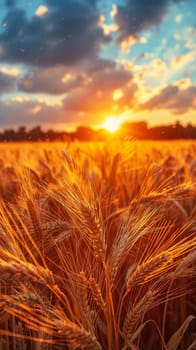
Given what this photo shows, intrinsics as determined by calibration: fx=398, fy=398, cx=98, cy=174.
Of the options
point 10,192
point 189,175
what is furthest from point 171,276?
point 10,192

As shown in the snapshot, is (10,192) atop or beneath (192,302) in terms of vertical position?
atop

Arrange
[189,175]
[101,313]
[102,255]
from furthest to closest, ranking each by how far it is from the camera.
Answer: [189,175], [101,313], [102,255]

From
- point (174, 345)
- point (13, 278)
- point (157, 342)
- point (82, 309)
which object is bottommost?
point (157, 342)

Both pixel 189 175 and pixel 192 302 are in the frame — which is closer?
pixel 192 302

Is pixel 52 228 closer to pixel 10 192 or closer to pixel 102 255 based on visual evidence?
pixel 102 255

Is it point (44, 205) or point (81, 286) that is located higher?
point (44, 205)

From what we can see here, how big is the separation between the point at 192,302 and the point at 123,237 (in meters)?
0.75

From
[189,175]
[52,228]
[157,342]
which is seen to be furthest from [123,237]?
[189,175]

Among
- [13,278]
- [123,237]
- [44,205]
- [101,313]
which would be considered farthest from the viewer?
[44,205]

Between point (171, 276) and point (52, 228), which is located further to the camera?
point (52, 228)

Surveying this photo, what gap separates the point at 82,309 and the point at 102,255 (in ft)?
0.56

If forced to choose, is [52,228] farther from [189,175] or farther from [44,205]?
[189,175]

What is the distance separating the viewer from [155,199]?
5.09 feet

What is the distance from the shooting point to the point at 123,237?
1.20 m
